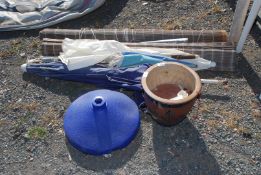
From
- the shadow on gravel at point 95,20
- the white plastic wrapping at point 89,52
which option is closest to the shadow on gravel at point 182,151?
the white plastic wrapping at point 89,52

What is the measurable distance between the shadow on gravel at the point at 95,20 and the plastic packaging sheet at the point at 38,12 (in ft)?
0.31

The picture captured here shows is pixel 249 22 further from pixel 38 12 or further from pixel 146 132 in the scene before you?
pixel 38 12

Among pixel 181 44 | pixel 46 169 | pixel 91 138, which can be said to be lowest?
pixel 46 169

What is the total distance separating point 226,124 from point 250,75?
40.3 inches

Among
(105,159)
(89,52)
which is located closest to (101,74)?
(89,52)

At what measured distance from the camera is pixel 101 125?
389 centimetres

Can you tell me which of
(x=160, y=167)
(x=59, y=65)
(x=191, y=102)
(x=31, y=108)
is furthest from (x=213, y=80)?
(x=31, y=108)

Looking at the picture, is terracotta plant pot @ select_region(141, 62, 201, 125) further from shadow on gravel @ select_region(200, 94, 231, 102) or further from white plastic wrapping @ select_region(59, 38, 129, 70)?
white plastic wrapping @ select_region(59, 38, 129, 70)

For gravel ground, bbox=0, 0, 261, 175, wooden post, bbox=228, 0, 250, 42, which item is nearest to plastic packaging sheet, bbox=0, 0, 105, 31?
gravel ground, bbox=0, 0, 261, 175

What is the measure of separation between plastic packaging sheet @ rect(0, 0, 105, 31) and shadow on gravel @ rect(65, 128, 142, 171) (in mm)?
2589

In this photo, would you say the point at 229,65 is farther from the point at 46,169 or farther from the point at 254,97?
the point at 46,169

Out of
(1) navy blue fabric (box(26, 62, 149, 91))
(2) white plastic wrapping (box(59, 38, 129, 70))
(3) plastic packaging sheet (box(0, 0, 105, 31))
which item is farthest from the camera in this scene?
(3) plastic packaging sheet (box(0, 0, 105, 31))

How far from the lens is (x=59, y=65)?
15.6 ft

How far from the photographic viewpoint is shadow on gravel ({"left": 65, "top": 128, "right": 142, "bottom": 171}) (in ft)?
12.8
